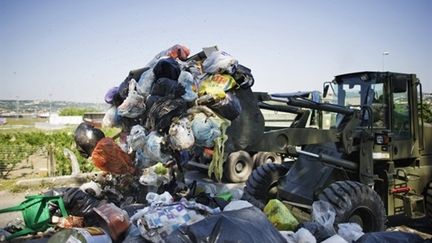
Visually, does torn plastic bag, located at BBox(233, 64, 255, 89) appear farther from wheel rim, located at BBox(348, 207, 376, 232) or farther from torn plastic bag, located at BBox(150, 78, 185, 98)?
wheel rim, located at BBox(348, 207, 376, 232)

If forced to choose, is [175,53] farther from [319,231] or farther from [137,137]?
[319,231]

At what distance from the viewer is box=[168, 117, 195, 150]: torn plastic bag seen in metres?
2.55

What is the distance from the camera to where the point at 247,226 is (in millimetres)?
2682

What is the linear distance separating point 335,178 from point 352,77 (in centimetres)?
163

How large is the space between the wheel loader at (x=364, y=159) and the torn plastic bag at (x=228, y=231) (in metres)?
1.50

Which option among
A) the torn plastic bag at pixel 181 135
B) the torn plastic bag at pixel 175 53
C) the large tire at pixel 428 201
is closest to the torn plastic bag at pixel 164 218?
the torn plastic bag at pixel 181 135

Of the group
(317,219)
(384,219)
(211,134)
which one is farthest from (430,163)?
(211,134)

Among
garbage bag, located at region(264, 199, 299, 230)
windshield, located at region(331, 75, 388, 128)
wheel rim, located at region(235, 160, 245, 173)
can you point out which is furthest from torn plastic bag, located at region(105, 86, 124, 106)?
wheel rim, located at region(235, 160, 245, 173)

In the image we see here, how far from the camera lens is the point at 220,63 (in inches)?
110

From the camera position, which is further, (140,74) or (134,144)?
(140,74)

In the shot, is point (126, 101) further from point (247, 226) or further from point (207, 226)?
point (247, 226)

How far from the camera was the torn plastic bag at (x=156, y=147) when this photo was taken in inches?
106

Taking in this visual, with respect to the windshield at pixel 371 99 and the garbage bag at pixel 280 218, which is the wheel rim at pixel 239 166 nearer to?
the windshield at pixel 371 99

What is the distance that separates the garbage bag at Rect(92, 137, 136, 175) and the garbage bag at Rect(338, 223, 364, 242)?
216 centimetres
